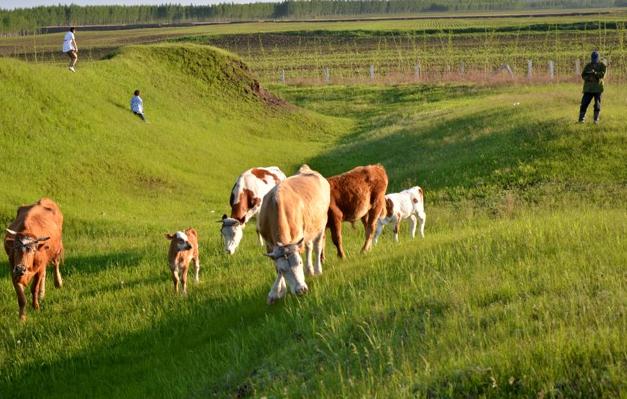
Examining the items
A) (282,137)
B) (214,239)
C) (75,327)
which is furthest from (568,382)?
(282,137)

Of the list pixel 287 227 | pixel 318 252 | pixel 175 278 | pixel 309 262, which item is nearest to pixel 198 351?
pixel 287 227

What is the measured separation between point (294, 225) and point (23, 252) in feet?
16.9

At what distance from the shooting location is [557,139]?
24.8 meters

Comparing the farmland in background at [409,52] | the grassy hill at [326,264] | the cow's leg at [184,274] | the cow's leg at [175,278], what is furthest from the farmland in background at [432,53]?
the cow's leg at [175,278]

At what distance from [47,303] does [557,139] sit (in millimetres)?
17237

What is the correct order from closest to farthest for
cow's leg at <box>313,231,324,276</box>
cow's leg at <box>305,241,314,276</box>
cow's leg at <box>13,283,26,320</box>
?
cow's leg at <box>305,241,314,276</box>
cow's leg at <box>313,231,324,276</box>
cow's leg at <box>13,283,26,320</box>

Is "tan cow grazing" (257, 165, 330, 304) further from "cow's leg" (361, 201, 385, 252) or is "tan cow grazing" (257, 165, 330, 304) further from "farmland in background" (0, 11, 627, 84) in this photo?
"farmland in background" (0, 11, 627, 84)

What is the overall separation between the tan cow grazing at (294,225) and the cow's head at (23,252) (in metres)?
4.48

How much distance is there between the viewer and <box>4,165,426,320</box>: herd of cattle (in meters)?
11.3

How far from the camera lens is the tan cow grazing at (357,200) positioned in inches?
550

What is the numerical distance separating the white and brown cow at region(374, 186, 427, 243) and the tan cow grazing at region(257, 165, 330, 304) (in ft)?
11.3

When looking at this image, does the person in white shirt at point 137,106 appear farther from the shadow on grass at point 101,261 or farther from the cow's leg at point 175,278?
the cow's leg at point 175,278

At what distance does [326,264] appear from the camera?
1341 centimetres

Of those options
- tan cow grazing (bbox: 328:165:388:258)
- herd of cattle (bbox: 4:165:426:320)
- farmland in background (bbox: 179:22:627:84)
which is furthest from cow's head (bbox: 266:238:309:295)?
farmland in background (bbox: 179:22:627:84)
